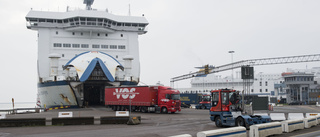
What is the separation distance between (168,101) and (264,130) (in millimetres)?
18874

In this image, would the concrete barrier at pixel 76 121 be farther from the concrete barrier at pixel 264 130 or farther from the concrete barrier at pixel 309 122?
the concrete barrier at pixel 309 122

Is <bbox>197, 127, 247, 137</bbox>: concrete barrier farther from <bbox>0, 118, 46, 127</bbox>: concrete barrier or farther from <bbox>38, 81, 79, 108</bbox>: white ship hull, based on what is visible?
<bbox>38, 81, 79, 108</bbox>: white ship hull

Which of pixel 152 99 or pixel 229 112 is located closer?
pixel 229 112

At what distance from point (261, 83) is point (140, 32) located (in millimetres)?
55908

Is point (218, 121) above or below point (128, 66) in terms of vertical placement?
below

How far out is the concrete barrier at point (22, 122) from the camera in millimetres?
20484

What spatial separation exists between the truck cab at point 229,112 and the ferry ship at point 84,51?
974 inches

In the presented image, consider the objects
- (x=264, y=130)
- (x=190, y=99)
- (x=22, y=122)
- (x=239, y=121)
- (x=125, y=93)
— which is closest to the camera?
(x=264, y=130)

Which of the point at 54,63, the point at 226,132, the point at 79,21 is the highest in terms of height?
the point at 79,21

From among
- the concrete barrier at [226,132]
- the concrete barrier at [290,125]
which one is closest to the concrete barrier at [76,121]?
the concrete barrier at [226,132]

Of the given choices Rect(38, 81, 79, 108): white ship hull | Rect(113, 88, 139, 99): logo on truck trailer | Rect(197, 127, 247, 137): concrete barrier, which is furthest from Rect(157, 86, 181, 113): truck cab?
Rect(197, 127, 247, 137): concrete barrier

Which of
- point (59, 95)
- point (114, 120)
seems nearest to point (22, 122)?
point (114, 120)

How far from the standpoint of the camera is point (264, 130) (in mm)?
14328

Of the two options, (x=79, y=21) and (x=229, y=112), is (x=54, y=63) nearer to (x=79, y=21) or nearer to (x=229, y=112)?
(x=79, y=21)
